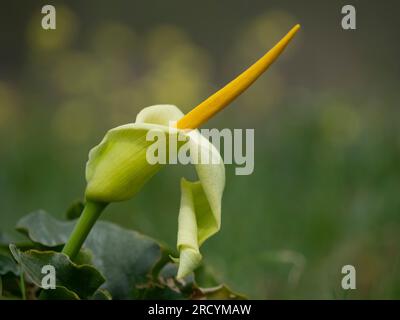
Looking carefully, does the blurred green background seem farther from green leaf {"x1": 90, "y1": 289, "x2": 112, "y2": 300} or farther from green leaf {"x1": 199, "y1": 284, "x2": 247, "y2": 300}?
green leaf {"x1": 90, "y1": 289, "x2": 112, "y2": 300}

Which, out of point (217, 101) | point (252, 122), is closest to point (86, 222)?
point (217, 101)

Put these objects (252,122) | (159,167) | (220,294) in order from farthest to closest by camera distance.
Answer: (252,122) → (220,294) → (159,167)

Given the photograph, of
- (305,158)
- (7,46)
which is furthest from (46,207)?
(7,46)

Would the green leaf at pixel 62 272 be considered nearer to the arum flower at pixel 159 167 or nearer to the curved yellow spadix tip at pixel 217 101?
the arum flower at pixel 159 167

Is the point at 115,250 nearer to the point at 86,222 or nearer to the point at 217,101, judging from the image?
the point at 86,222

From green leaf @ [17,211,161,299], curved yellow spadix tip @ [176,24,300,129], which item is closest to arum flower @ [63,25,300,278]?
curved yellow spadix tip @ [176,24,300,129]

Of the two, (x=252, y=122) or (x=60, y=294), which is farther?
(x=252, y=122)
